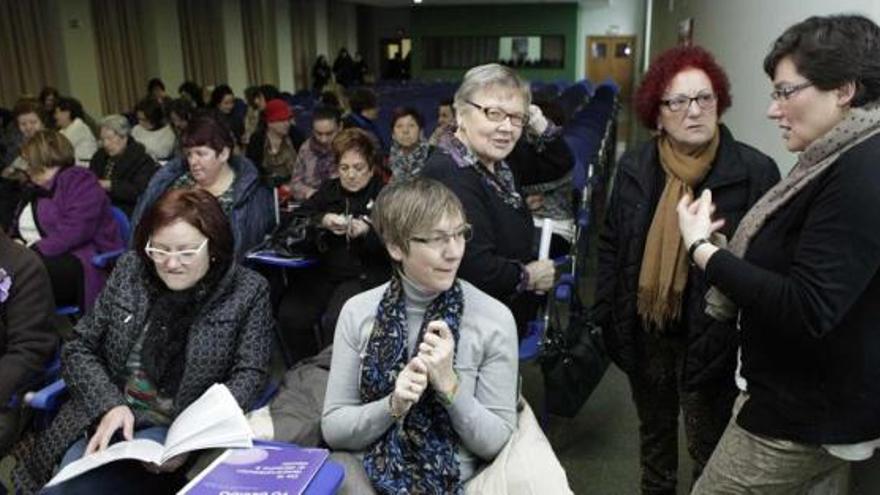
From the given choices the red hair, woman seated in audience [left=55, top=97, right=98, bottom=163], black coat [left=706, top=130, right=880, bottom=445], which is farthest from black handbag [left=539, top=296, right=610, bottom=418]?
woman seated in audience [left=55, top=97, right=98, bottom=163]

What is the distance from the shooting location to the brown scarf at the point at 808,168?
1159mm

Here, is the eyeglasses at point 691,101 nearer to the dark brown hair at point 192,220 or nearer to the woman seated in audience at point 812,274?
the woman seated in audience at point 812,274

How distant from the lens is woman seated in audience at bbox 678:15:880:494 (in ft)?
3.74

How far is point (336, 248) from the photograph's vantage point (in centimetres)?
291

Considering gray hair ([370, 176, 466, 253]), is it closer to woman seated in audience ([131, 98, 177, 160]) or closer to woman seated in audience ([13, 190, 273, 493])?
woman seated in audience ([13, 190, 273, 493])

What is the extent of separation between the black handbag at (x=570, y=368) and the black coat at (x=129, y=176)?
2.88m

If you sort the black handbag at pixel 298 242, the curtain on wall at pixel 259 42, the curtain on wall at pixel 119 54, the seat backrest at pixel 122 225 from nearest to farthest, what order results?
the black handbag at pixel 298 242 → the seat backrest at pixel 122 225 → the curtain on wall at pixel 119 54 → the curtain on wall at pixel 259 42

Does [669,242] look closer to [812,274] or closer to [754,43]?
[812,274]

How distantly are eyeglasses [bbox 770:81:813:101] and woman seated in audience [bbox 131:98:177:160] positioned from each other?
474cm

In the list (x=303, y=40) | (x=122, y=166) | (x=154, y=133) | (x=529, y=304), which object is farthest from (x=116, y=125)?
(x=303, y=40)

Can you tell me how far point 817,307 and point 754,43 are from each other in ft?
9.06

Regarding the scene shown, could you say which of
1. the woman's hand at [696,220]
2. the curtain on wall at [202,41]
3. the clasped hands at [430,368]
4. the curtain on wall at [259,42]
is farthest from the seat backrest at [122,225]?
the curtain on wall at [259,42]

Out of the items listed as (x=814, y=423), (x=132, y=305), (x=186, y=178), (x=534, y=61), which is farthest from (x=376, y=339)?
(x=534, y=61)

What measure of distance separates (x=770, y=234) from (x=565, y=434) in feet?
5.26
